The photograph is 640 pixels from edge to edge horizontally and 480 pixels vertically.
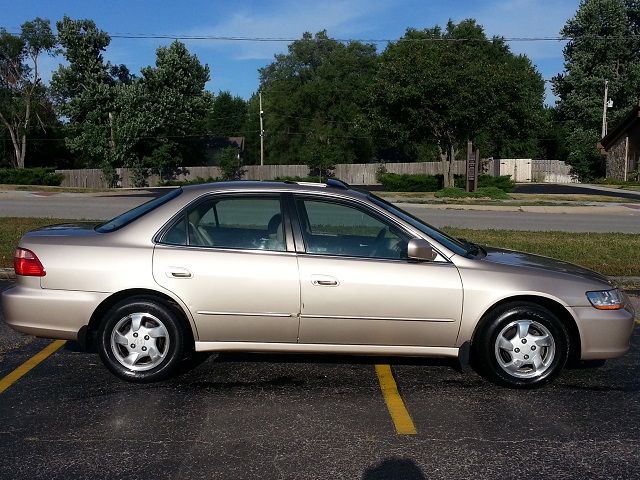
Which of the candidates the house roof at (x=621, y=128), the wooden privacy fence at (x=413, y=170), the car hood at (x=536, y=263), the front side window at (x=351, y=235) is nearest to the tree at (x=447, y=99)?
the house roof at (x=621, y=128)

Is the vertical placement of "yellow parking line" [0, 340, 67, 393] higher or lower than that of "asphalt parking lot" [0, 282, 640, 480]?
higher

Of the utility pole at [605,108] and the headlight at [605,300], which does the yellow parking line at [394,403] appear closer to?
the headlight at [605,300]

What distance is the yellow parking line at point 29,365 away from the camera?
17.3 feet

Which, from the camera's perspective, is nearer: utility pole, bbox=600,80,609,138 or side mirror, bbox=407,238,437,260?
side mirror, bbox=407,238,437,260

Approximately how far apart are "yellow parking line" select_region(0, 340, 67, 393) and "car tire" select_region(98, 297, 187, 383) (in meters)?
0.77

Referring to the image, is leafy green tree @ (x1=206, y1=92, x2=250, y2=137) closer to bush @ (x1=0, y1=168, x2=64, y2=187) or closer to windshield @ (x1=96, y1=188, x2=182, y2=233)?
bush @ (x1=0, y1=168, x2=64, y2=187)

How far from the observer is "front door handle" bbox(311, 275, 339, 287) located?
5047 mm

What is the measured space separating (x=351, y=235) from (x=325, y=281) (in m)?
0.73

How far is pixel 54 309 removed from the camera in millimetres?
5160

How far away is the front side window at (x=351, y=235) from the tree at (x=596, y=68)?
182 ft

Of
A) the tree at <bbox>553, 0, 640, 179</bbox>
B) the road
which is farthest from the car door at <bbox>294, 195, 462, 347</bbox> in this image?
the tree at <bbox>553, 0, 640, 179</bbox>

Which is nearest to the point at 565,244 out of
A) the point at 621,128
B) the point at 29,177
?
the point at 621,128

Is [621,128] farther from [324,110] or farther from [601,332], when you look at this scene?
[601,332]

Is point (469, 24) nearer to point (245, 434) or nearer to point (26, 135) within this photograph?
point (26, 135)
